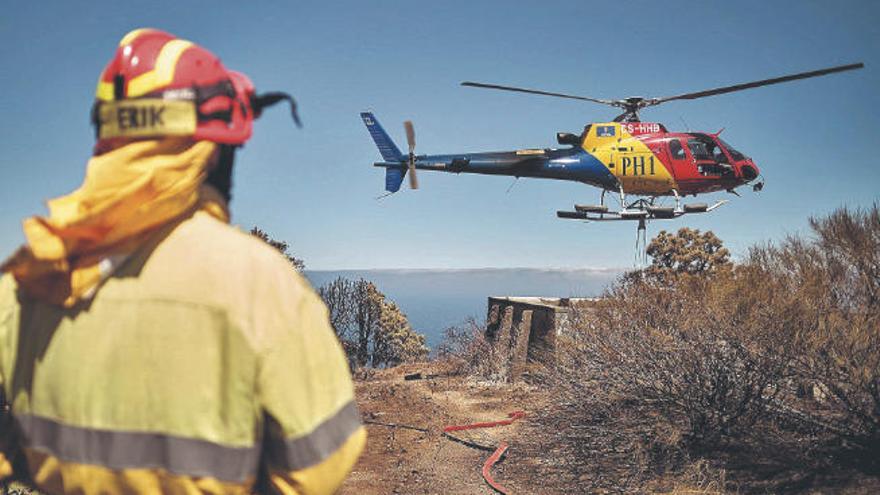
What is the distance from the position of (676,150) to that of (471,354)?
→ 8966 mm

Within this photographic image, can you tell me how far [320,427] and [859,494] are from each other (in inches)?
313

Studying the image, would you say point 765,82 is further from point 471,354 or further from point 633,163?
point 471,354

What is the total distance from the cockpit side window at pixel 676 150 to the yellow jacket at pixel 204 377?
15864 millimetres

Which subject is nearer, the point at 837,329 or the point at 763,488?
the point at 763,488

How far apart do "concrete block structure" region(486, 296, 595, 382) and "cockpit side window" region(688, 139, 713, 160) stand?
5005 mm

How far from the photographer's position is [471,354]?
744 inches

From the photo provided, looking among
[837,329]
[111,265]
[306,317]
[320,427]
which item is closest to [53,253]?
[111,265]

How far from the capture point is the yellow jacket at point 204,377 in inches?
41.5

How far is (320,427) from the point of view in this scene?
1.07 metres

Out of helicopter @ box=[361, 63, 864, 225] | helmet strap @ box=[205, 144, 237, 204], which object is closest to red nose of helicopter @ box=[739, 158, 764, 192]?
helicopter @ box=[361, 63, 864, 225]

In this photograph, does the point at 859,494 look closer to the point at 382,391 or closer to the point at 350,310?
the point at 382,391

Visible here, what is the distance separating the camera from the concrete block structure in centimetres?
1678

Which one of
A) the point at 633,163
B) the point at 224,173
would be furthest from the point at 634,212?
the point at 224,173

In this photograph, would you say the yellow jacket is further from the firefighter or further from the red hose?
the red hose
